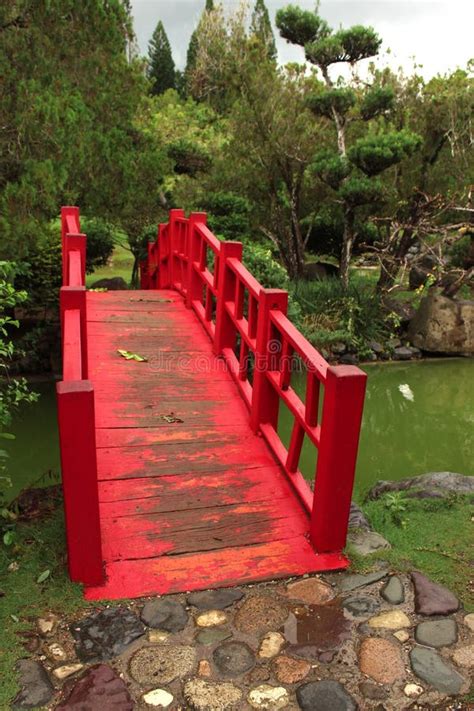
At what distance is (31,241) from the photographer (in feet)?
20.4

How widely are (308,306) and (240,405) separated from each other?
659 cm

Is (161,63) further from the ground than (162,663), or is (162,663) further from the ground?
(161,63)

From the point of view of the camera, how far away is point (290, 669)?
2127mm

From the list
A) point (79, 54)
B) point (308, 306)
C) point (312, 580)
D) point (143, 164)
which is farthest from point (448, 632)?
point (308, 306)

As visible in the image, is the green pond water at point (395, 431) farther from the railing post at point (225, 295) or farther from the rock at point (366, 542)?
the rock at point (366, 542)

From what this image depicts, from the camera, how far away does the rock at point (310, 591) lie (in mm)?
2516

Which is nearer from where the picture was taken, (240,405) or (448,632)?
(448,632)

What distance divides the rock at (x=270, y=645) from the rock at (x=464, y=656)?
61 cm

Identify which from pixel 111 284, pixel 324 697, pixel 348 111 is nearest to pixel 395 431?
pixel 324 697

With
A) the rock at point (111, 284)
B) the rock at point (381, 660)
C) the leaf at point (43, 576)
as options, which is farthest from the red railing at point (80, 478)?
the rock at point (111, 284)

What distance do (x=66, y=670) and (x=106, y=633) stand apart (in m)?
0.22

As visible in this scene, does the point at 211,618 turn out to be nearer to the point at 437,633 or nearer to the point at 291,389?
the point at 437,633

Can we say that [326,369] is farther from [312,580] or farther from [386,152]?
[386,152]

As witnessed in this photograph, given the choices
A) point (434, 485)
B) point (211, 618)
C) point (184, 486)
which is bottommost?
point (434, 485)
